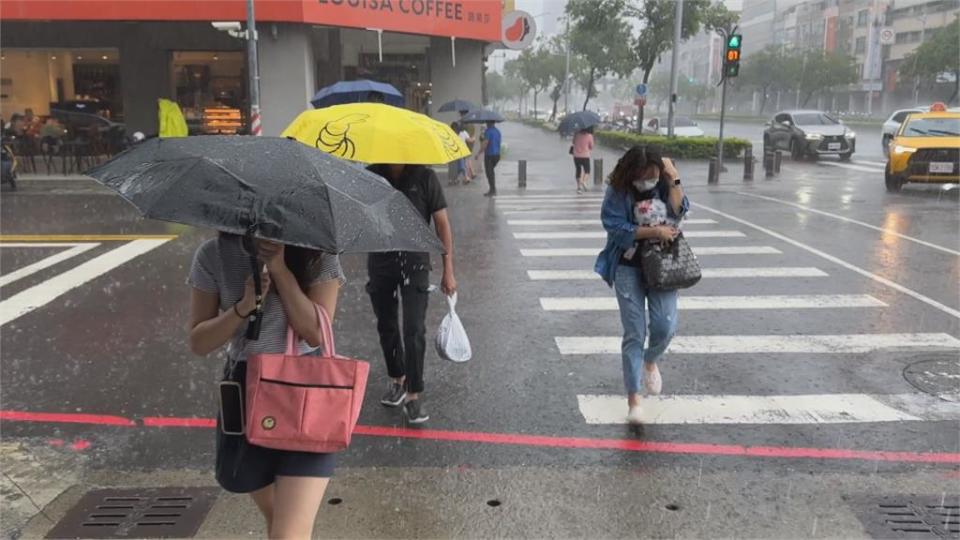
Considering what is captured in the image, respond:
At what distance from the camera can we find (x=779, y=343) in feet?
23.4

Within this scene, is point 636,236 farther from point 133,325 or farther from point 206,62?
point 206,62

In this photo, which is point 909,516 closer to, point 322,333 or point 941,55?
point 322,333

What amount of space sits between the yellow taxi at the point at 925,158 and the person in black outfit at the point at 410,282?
53.9 ft

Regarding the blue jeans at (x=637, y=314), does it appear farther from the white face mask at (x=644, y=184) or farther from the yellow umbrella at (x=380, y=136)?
the yellow umbrella at (x=380, y=136)

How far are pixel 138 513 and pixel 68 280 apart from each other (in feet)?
20.9

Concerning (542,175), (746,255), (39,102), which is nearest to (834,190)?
(542,175)

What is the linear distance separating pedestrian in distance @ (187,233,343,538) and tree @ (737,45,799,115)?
7930cm

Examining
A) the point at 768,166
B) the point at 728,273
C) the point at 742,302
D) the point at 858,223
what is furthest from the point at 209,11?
the point at 742,302

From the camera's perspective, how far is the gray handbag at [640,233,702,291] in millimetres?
4969

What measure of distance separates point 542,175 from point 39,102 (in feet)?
53.6

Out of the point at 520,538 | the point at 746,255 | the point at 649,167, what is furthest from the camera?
the point at 746,255

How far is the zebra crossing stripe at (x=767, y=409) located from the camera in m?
5.44

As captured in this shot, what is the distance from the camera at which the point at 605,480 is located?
14.8 feet

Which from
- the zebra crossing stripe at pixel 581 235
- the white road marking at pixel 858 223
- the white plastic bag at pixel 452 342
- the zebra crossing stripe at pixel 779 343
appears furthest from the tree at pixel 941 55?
the white plastic bag at pixel 452 342
